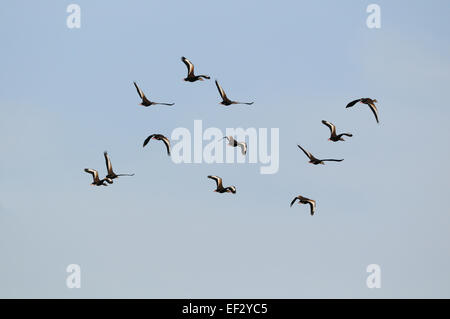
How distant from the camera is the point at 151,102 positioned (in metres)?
79.9

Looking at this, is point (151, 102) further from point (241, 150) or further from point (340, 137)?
point (340, 137)

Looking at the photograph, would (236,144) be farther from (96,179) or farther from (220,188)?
(96,179)

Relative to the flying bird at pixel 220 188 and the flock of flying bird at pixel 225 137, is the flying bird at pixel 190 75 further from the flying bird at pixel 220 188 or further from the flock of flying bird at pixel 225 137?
the flying bird at pixel 220 188

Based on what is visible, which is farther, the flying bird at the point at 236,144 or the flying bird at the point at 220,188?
the flying bird at the point at 236,144

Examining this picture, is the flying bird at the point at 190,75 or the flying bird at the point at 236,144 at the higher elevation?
the flying bird at the point at 190,75

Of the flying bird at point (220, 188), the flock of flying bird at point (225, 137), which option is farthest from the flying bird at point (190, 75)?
the flying bird at point (220, 188)

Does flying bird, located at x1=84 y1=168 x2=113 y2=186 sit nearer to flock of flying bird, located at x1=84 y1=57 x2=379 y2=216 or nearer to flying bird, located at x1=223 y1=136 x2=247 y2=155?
flock of flying bird, located at x1=84 y1=57 x2=379 y2=216

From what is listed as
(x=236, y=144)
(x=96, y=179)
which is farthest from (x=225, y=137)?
(x=96, y=179)

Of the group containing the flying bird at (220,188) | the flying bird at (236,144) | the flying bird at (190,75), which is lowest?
the flying bird at (220,188)
